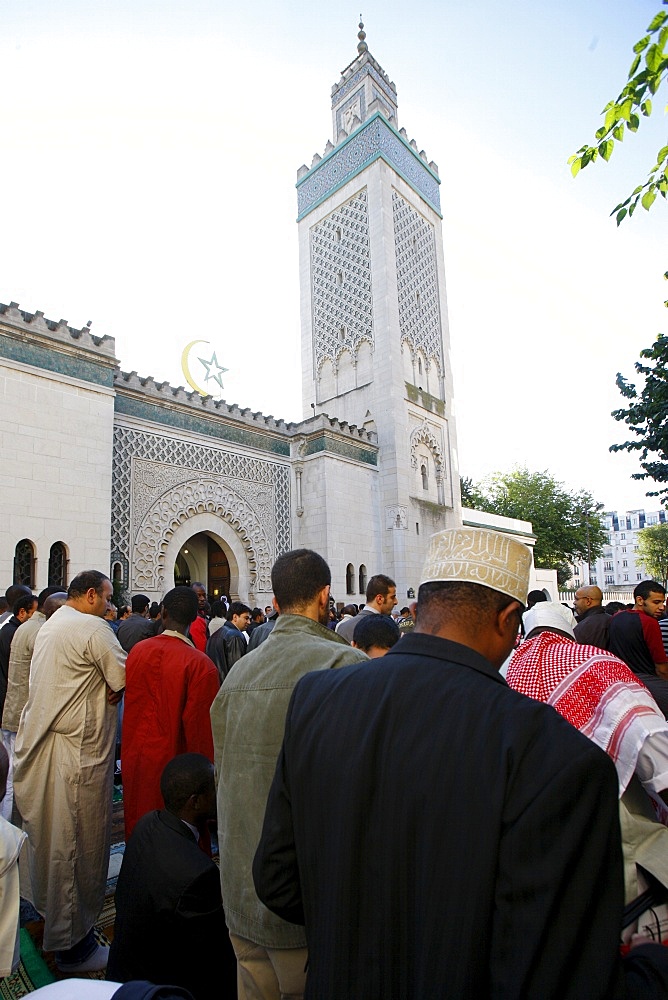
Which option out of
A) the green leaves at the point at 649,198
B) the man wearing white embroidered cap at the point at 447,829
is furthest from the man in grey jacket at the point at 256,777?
the green leaves at the point at 649,198

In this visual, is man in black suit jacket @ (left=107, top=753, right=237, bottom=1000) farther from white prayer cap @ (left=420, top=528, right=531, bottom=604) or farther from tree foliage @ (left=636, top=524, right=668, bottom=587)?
tree foliage @ (left=636, top=524, right=668, bottom=587)

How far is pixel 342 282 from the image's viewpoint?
16188 millimetres

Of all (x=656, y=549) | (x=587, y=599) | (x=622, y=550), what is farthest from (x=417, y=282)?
(x=622, y=550)

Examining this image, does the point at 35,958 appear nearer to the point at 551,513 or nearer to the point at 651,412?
the point at 651,412

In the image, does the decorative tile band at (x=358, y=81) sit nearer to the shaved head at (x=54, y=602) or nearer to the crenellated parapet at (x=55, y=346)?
the crenellated parapet at (x=55, y=346)

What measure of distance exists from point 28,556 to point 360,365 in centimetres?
997

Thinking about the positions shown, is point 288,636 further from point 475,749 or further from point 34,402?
point 34,402

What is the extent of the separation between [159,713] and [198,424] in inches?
368

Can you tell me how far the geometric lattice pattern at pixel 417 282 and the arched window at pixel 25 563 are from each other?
10809mm

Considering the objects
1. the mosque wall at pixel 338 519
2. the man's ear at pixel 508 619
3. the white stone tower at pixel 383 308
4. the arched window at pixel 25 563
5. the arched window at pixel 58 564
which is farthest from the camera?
the white stone tower at pixel 383 308

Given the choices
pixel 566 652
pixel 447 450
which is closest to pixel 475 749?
pixel 566 652

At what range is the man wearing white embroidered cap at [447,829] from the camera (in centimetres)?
74

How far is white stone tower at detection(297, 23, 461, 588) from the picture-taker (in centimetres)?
1487

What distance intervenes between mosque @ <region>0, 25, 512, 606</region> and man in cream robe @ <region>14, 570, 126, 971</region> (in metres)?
6.19
